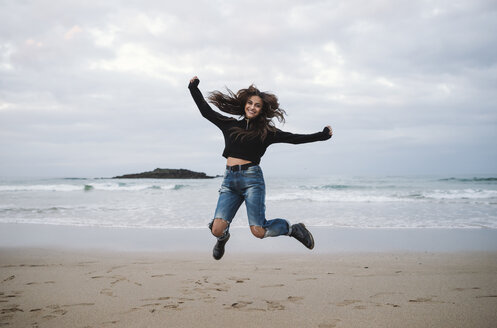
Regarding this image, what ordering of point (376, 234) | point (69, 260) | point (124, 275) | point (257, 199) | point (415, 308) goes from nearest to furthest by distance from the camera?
point (415, 308)
point (257, 199)
point (124, 275)
point (69, 260)
point (376, 234)

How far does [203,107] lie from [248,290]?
2272 mm

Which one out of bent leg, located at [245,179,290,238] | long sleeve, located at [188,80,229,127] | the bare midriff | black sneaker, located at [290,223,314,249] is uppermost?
long sleeve, located at [188,80,229,127]

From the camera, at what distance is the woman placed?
4.12m

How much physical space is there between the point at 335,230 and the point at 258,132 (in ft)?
18.8

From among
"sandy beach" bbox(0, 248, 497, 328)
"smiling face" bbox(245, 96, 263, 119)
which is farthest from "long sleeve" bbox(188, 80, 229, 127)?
"sandy beach" bbox(0, 248, 497, 328)

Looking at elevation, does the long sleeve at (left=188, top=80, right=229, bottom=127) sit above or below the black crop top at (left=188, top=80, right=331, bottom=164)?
above

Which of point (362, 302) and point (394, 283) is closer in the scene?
point (362, 302)

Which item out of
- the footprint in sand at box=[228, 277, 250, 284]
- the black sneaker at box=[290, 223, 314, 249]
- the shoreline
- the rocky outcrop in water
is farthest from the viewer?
the rocky outcrop in water

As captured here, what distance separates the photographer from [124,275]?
511 cm

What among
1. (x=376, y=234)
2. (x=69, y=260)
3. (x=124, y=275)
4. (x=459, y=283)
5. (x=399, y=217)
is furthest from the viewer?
(x=399, y=217)

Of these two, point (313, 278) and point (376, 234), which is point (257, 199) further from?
point (376, 234)

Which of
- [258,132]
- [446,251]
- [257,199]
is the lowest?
[446,251]

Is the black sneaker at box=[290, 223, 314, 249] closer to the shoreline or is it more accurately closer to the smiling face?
the smiling face

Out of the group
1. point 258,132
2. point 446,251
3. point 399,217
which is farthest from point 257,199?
point 399,217
